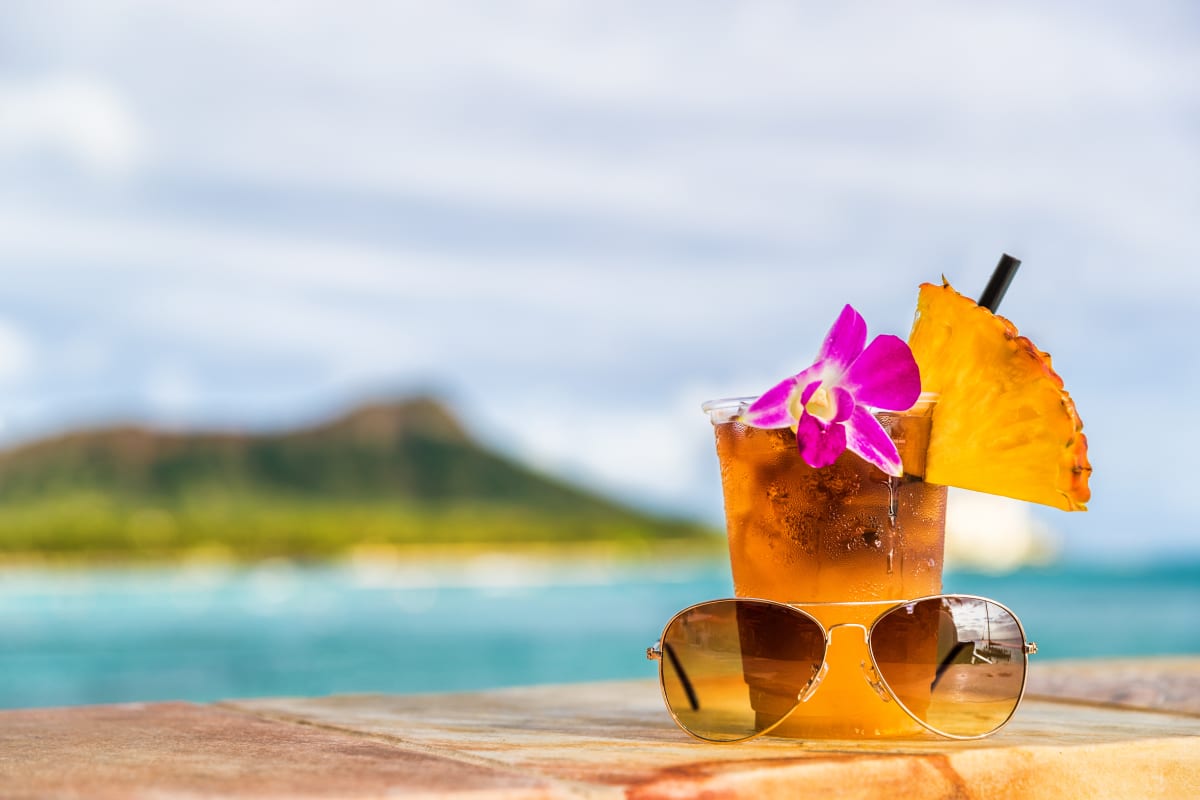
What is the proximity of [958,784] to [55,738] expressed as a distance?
113 cm

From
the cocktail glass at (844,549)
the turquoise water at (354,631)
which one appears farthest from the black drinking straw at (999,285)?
the turquoise water at (354,631)

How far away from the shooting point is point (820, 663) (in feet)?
5.31

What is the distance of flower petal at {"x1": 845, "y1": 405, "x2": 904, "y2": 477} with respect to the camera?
1.55m

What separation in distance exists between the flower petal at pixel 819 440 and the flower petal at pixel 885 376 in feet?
0.18

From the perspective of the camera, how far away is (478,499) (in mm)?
106375

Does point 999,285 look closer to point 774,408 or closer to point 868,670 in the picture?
A: point 774,408

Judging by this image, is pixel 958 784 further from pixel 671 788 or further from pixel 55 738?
pixel 55 738

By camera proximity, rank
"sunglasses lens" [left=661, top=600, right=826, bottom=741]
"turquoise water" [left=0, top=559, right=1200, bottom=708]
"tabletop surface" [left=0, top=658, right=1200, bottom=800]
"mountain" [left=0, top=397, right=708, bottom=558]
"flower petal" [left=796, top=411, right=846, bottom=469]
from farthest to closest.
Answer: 1. "mountain" [left=0, top=397, right=708, bottom=558]
2. "turquoise water" [left=0, top=559, right=1200, bottom=708]
3. "sunglasses lens" [left=661, top=600, right=826, bottom=741]
4. "flower petal" [left=796, top=411, right=846, bottom=469]
5. "tabletop surface" [left=0, top=658, right=1200, bottom=800]

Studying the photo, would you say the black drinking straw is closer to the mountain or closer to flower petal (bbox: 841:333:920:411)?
flower petal (bbox: 841:333:920:411)

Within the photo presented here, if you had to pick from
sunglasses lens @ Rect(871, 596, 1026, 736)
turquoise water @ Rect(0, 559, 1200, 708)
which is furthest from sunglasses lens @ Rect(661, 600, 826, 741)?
turquoise water @ Rect(0, 559, 1200, 708)

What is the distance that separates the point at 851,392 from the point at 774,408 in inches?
3.8

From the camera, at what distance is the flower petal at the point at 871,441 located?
1.55 m

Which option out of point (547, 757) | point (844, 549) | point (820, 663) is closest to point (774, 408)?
point (844, 549)

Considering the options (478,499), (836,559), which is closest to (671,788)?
(836,559)
